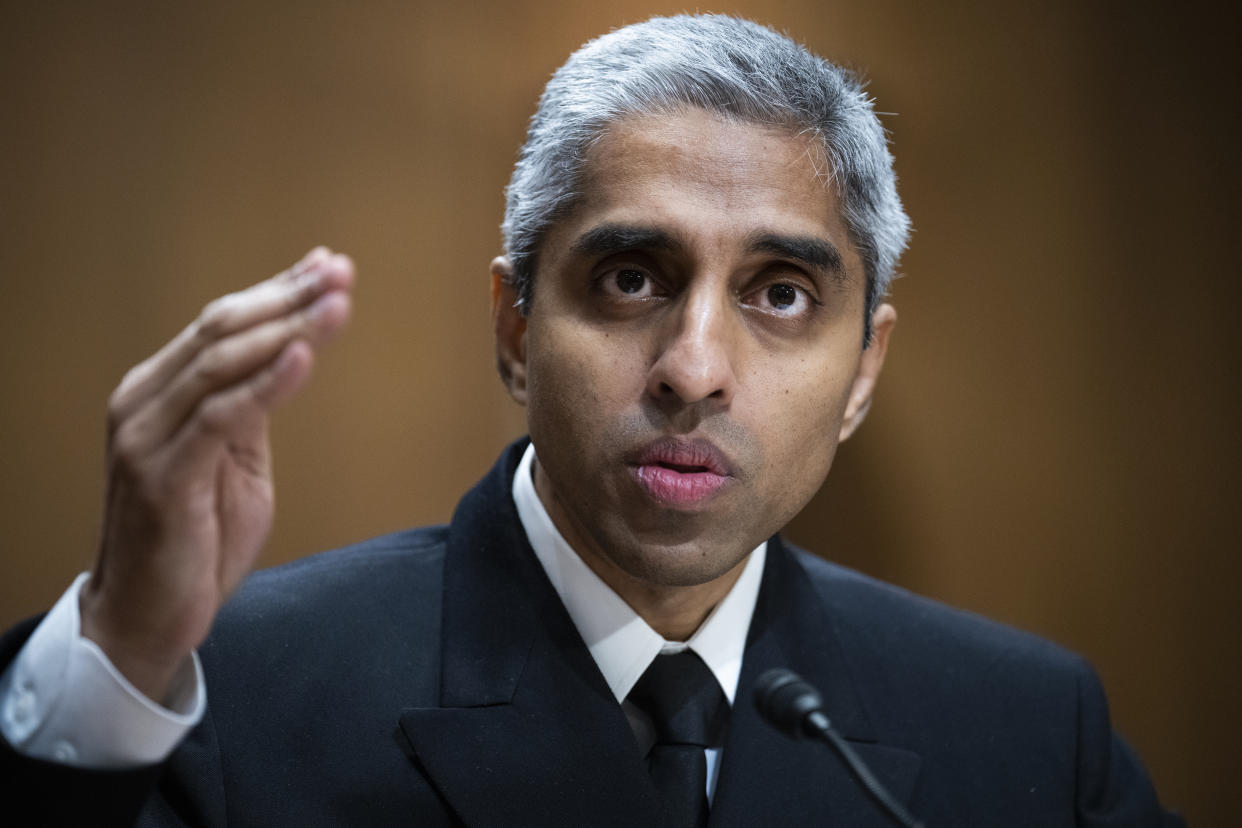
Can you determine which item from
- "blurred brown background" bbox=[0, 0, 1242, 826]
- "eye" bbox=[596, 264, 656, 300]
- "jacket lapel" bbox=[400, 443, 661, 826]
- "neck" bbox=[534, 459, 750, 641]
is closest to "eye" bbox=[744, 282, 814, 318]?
"eye" bbox=[596, 264, 656, 300]

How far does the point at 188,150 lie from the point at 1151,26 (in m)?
2.17

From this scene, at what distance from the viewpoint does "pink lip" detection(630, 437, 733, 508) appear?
4.44 feet

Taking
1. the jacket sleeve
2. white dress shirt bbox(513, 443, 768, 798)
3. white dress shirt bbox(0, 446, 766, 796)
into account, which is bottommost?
the jacket sleeve

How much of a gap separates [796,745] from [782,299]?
57 centimetres

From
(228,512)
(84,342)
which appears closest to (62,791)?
(228,512)

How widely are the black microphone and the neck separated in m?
0.35

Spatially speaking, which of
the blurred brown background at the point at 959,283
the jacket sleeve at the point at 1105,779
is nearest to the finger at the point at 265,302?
the jacket sleeve at the point at 1105,779

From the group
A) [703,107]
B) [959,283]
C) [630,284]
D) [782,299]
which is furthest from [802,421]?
[959,283]

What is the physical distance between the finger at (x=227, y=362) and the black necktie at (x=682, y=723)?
0.76 metres

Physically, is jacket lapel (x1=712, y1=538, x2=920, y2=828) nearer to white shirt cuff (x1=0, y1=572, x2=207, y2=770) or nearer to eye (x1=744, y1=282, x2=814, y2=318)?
eye (x1=744, y1=282, x2=814, y2=318)

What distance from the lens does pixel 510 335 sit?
162cm

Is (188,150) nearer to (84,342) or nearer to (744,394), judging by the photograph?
(84,342)

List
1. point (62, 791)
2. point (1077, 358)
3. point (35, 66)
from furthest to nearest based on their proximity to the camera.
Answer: point (1077, 358) < point (35, 66) < point (62, 791)

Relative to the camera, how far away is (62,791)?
1.00 metres
